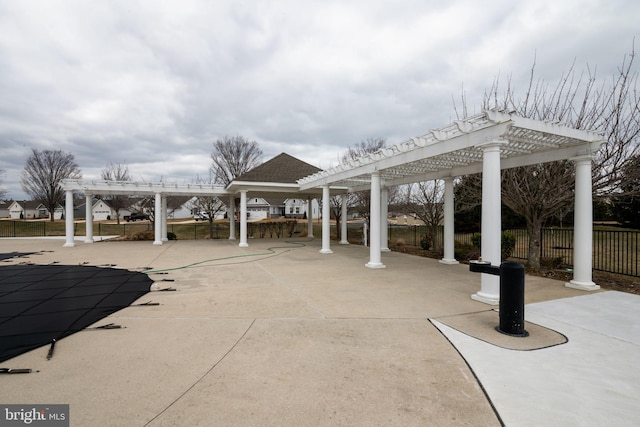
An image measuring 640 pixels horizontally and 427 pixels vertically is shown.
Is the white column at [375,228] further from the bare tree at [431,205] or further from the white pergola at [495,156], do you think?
the bare tree at [431,205]

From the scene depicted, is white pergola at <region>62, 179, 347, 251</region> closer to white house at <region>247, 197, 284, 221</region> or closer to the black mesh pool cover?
the black mesh pool cover

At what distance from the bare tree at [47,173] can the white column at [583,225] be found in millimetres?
52525

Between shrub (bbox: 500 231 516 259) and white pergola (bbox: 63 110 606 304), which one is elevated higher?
white pergola (bbox: 63 110 606 304)

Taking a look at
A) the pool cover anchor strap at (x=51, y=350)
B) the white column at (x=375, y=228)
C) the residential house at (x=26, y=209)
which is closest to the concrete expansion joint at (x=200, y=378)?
the pool cover anchor strap at (x=51, y=350)

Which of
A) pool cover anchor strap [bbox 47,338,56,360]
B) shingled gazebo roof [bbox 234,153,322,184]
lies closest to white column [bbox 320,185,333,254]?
shingled gazebo roof [bbox 234,153,322,184]

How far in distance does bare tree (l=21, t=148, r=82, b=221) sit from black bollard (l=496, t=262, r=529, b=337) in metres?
51.9

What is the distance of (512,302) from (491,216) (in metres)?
2.13

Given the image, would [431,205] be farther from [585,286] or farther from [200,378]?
[200,378]

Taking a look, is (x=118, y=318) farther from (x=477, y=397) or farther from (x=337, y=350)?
(x=477, y=397)

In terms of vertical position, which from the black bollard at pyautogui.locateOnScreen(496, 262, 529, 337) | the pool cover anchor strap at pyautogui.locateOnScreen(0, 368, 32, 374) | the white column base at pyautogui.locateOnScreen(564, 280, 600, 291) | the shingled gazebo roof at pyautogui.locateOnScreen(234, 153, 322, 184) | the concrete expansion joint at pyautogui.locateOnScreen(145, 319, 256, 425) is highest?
the shingled gazebo roof at pyautogui.locateOnScreen(234, 153, 322, 184)

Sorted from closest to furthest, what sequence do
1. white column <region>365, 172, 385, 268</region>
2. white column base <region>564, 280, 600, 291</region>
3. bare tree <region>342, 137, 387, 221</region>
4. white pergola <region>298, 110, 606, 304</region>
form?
white pergola <region>298, 110, 606, 304</region>, white column base <region>564, 280, 600, 291</region>, white column <region>365, 172, 385, 268</region>, bare tree <region>342, 137, 387, 221</region>

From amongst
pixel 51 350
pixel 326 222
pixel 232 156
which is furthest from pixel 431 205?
pixel 232 156

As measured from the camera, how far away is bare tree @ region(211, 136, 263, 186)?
102 feet

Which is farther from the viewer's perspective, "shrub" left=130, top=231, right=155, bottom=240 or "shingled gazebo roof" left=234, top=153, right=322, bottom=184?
"shrub" left=130, top=231, right=155, bottom=240
